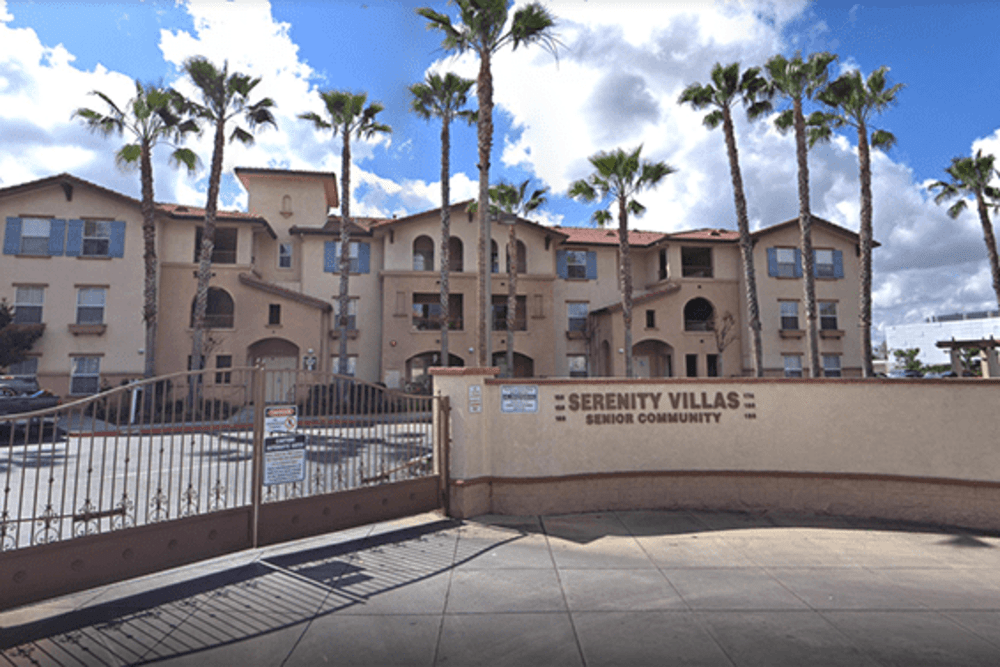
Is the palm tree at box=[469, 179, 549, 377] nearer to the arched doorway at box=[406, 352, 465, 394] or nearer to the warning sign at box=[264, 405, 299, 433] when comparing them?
the arched doorway at box=[406, 352, 465, 394]

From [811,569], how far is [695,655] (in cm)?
340

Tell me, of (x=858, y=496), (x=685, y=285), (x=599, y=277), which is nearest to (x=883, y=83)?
(x=685, y=285)

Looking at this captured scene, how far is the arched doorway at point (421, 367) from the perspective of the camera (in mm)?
29922

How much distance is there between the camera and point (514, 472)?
9625mm

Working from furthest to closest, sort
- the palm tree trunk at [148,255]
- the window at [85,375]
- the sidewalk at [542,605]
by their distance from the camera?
the window at [85,375] < the palm tree trunk at [148,255] < the sidewalk at [542,605]

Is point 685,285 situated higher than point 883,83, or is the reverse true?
point 883,83

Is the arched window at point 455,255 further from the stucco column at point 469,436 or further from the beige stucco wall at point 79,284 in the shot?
the stucco column at point 469,436

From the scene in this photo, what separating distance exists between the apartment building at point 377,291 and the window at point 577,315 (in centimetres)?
9

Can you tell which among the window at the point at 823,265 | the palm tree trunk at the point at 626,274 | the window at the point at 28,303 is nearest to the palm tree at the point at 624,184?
the palm tree trunk at the point at 626,274

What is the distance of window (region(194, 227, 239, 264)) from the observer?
28391 millimetres

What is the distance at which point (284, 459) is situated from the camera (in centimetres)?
741

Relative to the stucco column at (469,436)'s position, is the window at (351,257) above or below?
above

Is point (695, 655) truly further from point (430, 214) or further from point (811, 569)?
point (430, 214)

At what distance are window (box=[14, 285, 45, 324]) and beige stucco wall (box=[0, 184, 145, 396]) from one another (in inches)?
9.8
